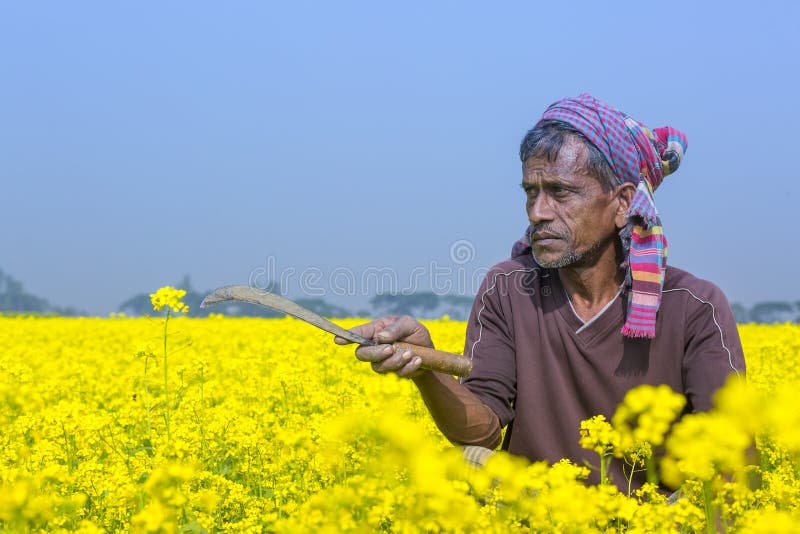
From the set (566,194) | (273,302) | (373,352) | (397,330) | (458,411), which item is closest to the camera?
(273,302)

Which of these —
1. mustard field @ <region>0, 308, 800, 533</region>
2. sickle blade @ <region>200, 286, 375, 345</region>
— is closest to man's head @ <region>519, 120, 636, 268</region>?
mustard field @ <region>0, 308, 800, 533</region>

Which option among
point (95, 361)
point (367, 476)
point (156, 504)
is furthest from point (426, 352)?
point (95, 361)

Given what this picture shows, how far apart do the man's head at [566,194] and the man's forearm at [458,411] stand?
569mm

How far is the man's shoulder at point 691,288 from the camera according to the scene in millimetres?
3115

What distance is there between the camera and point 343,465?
9.26ft

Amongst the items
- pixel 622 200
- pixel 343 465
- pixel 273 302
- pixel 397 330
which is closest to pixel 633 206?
pixel 622 200

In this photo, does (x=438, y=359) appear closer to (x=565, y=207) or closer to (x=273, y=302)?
(x=273, y=302)

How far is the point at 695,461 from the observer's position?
1651 mm

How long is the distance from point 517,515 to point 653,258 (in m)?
1.20

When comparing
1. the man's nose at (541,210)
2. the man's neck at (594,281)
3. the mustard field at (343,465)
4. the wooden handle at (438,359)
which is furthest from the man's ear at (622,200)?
the wooden handle at (438,359)

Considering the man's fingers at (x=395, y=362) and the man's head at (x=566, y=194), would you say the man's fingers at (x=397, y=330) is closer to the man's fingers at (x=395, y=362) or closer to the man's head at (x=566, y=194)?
the man's fingers at (x=395, y=362)

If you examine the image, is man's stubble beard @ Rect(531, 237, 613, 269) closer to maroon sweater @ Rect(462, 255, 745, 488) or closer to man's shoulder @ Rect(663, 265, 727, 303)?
maroon sweater @ Rect(462, 255, 745, 488)

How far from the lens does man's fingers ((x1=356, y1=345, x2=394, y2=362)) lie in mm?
2240

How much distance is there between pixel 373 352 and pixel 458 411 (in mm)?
635
